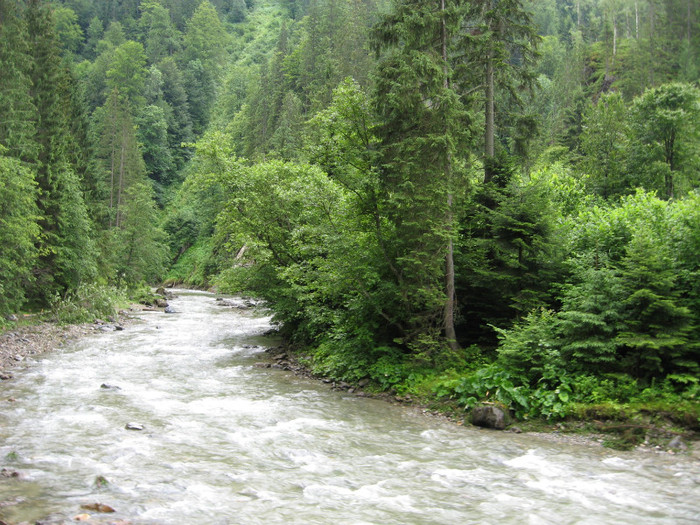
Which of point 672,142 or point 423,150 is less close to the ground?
point 672,142

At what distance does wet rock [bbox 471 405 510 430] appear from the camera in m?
11.2

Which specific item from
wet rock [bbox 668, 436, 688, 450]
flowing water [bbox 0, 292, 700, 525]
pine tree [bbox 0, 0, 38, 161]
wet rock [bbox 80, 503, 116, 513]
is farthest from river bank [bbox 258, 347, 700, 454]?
pine tree [bbox 0, 0, 38, 161]

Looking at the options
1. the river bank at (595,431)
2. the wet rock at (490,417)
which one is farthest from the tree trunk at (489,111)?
the wet rock at (490,417)

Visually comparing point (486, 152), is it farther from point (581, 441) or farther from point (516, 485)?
point (516, 485)

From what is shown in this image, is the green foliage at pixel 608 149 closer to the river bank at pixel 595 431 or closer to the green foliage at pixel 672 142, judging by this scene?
the green foliage at pixel 672 142

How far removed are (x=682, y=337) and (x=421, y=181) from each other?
23.3ft

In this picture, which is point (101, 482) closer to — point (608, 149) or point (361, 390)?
point (361, 390)

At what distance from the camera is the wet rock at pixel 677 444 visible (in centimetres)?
927

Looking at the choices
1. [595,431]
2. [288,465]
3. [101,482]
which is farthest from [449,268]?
[101,482]

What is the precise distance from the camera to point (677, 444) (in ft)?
30.7

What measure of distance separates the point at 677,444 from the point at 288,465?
7056 mm

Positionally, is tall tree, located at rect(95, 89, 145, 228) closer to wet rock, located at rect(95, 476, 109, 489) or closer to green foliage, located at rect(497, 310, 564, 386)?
green foliage, located at rect(497, 310, 564, 386)

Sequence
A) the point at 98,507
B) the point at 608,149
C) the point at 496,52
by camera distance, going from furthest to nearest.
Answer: the point at 608,149 < the point at 496,52 < the point at 98,507

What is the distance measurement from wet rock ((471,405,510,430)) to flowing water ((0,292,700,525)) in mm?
303
